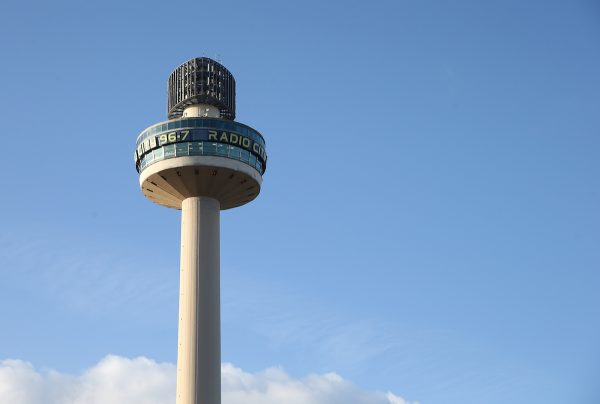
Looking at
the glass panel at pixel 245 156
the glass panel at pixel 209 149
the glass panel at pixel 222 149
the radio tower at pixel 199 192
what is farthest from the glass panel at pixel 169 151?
the glass panel at pixel 245 156

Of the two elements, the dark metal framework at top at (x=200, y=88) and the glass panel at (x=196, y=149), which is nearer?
the glass panel at (x=196, y=149)

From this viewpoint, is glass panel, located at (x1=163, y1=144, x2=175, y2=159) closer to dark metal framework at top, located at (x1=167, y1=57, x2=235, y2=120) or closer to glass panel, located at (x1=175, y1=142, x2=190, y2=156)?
glass panel, located at (x1=175, y1=142, x2=190, y2=156)

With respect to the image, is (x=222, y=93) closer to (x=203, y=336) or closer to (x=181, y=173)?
(x=181, y=173)

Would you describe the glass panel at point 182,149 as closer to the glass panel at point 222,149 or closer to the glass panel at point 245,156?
the glass panel at point 222,149

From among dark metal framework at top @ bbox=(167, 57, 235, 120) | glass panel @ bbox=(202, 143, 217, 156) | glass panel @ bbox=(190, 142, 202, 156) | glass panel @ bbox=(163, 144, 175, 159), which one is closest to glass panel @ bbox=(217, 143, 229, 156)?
glass panel @ bbox=(202, 143, 217, 156)

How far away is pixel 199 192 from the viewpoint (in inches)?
4289

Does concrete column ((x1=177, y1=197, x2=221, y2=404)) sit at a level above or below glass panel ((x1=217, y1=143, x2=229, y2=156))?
below

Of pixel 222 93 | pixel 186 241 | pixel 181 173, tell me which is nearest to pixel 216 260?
pixel 186 241

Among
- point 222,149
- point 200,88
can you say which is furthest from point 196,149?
point 200,88

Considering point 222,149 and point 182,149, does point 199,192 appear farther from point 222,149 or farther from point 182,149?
point 222,149

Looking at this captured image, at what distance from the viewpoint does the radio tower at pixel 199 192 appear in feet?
330

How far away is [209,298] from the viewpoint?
4082 inches

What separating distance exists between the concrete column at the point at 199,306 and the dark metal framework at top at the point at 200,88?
15023 mm

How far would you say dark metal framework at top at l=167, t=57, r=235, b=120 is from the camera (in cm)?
11544
